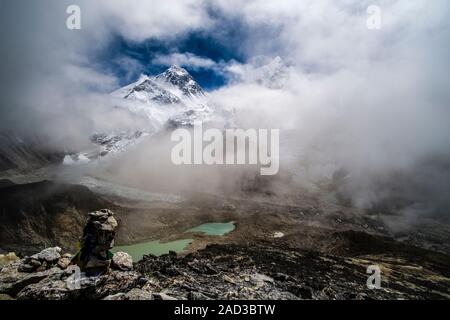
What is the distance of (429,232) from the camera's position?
340 feet

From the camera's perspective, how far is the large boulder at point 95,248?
84.2 feet

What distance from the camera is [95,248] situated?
25.8 metres

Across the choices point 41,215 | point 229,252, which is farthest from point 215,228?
point 41,215

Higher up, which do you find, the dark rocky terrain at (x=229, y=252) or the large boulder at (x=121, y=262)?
the large boulder at (x=121, y=262)

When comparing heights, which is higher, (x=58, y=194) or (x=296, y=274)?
(x=58, y=194)

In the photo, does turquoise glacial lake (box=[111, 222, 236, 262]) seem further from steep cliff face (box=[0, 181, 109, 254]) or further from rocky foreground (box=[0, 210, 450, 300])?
rocky foreground (box=[0, 210, 450, 300])

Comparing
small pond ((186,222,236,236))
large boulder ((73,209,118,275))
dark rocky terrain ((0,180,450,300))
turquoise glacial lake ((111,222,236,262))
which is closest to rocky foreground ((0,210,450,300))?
large boulder ((73,209,118,275))

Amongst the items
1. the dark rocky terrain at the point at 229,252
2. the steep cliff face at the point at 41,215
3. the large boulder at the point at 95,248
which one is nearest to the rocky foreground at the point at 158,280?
the large boulder at the point at 95,248

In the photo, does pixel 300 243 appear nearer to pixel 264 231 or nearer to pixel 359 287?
pixel 264 231

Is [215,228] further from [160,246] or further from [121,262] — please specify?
[121,262]

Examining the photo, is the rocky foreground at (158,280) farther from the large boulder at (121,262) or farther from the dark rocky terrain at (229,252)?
the dark rocky terrain at (229,252)

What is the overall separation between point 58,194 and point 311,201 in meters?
115
